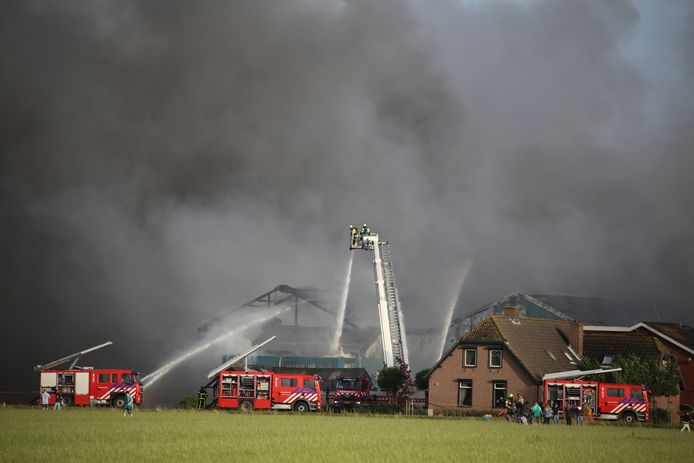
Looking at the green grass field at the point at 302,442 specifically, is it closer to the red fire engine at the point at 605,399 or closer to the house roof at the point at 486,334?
the red fire engine at the point at 605,399

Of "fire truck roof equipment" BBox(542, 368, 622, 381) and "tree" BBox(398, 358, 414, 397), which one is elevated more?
"fire truck roof equipment" BBox(542, 368, 622, 381)

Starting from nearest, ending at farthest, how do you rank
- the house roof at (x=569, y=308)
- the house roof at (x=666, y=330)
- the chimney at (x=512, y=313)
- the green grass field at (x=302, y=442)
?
the green grass field at (x=302, y=442) → the chimney at (x=512, y=313) → the house roof at (x=666, y=330) → the house roof at (x=569, y=308)

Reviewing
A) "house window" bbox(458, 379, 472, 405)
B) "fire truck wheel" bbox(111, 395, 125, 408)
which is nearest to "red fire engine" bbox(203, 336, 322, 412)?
"fire truck wheel" bbox(111, 395, 125, 408)

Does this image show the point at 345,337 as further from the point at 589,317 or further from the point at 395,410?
the point at 395,410

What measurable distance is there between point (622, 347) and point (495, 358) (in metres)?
8.60

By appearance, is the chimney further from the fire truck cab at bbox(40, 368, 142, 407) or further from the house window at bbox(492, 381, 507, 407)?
the fire truck cab at bbox(40, 368, 142, 407)

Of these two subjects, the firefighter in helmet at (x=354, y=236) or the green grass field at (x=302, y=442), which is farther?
the firefighter in helmet at (x=354, y=236)

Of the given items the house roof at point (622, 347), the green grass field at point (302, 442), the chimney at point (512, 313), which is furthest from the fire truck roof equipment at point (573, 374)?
the green grass field at point (302, 442)

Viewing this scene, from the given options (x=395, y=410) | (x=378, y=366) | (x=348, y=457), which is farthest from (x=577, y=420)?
(x=378, y=366)

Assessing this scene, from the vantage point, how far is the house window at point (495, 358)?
2432 inches

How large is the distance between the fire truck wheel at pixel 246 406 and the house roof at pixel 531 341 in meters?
14.6

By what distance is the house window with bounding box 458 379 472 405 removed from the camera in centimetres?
6253

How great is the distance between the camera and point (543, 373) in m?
60.6

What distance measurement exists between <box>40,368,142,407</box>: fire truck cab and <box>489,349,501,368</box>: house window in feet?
69.4
